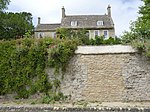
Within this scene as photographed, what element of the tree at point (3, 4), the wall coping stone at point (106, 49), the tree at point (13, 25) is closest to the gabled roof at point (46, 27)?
the tree at point (13, 25)

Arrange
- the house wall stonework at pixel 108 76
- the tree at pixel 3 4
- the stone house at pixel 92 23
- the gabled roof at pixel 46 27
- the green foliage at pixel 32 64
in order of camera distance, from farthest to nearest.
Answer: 1. the gabled roof at pixel 46 27
2. the stone house at pixel 92 23
3. the tree at pixel 3 4
4. the green foliage at pixel 32 64
5. the house wall stonework at pixel 108 76

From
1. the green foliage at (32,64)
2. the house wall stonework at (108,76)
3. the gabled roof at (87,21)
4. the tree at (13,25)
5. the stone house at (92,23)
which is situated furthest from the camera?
the gabled roof at (87,21)

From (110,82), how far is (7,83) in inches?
204

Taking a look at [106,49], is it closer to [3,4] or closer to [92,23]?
[3,4]

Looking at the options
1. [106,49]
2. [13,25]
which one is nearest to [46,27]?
[13,25]

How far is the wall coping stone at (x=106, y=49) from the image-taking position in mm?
12266

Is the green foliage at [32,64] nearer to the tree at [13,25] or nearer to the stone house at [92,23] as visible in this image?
the tree at [13,25]

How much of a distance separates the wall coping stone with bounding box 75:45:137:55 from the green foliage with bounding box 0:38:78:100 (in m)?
0.44

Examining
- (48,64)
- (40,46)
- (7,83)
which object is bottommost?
(7,83)

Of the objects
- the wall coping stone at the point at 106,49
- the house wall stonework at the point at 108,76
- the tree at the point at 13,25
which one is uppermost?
the tree at the point at 13,25

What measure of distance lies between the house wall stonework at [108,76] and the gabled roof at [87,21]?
2521 cm

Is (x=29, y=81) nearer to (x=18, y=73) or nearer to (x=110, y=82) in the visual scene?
(x=18, y=73)

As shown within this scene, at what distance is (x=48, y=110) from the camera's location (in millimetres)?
9258

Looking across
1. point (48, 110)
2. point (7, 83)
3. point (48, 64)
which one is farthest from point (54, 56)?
point (48, 110)
